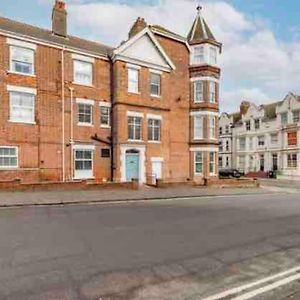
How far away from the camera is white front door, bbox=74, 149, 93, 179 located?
24.6 meters

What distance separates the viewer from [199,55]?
105ft

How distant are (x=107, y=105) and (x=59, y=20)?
7.38 m

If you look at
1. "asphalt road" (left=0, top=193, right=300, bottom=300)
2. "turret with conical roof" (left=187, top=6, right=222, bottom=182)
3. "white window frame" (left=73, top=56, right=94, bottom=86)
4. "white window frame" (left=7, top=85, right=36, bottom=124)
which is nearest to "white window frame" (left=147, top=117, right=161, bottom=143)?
"turret with conical roof" (left=187, top=6, right=222, bottom=182)

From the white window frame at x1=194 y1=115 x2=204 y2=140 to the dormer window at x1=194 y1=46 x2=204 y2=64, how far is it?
5.15 meters

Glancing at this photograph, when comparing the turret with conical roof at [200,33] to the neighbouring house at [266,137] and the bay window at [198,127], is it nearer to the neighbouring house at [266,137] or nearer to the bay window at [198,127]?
the bay window at [198,127]

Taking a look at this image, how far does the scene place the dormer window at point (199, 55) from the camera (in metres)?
31.7

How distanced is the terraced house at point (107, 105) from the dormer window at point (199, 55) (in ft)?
0.30

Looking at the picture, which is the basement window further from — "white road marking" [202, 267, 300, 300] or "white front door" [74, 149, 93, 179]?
"white road marking" [202, 267, 300, 300]

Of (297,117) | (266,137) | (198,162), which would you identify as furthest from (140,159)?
(266,137)

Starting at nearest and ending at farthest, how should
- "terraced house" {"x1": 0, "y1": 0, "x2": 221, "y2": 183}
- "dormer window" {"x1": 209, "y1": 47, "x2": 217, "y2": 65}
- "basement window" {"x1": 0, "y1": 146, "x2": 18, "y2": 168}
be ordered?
"basement window" {"x1": 0, "y1": 146, "x2": 18, "y2": 168} → "terraced house" {"x1": 0, "y1": 0, "x2": 221, "y2": 183} → "dormer window" {"x1": 209, "y1": 47, "x2": 217, "y2": 65}

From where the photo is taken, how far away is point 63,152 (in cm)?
2400

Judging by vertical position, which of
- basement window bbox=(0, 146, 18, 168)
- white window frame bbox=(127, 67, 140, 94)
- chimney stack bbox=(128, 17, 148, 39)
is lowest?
basement window bbox=(0, 146, 18, 168)

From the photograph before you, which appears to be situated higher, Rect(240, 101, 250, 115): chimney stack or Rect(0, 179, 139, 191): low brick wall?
Rect(240, 101, 250, 115): chimney stack

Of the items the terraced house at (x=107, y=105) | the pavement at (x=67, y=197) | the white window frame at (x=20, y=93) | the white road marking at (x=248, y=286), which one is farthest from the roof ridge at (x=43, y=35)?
the white road marking at (x=248, y=286)
